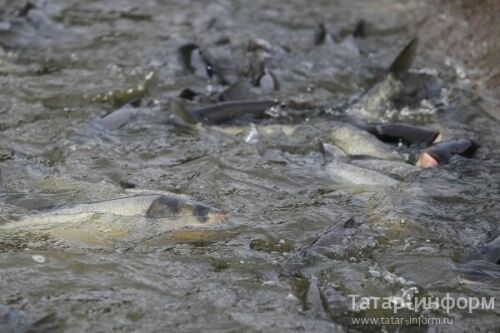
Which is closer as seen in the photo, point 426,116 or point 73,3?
point 426,116

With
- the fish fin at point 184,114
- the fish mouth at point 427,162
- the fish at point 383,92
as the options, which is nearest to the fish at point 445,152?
the fish mouth at point 427,162

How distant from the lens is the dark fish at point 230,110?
5.86 metres

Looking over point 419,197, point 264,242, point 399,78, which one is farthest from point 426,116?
point 264,242

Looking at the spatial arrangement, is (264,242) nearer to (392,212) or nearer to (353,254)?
(353,254)

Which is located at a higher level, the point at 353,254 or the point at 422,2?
the point at 422,2

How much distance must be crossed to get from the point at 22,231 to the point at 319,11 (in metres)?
6.50

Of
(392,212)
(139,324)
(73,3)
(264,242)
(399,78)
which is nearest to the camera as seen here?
(139,324)

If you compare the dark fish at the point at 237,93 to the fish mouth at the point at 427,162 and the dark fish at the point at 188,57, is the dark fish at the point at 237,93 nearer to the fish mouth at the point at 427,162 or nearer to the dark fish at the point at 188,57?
the dark fish at the point at 188,57

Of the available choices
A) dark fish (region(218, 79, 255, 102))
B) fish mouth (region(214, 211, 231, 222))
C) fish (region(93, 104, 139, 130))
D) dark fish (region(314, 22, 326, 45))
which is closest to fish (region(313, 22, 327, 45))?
dark fish (region(314, 22, 326, 45))

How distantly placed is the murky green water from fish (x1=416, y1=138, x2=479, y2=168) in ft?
0.25

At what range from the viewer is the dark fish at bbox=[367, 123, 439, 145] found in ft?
18.0

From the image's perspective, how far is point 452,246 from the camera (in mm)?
4121

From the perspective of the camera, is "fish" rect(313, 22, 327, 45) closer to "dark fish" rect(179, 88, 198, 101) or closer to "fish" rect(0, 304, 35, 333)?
"dark fish" rect(179, 88, 198, 101)

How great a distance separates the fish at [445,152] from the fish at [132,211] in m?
1.87
